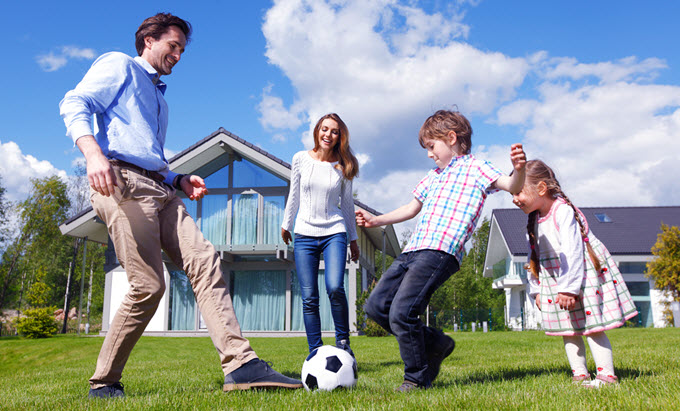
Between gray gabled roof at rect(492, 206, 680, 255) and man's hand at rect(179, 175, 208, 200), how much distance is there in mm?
26277

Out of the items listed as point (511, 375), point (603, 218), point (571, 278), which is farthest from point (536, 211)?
point (603, 218)

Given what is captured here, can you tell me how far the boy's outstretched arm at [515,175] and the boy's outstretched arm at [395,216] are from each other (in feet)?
2.22

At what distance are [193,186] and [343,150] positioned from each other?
1.76 meters

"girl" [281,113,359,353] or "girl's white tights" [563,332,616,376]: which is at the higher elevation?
"girl" [281,113,359,353]

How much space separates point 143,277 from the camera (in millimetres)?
3162

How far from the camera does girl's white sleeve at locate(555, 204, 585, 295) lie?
11.0 feet

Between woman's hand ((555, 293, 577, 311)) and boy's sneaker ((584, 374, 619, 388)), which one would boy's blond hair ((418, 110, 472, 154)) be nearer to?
woman's hand ((555, 293, 577, 311))

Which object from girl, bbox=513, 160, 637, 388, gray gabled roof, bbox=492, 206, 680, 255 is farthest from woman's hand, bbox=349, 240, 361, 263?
gray gabled roof, bbox=492, 206, 680, 255

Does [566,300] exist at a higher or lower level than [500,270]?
lower

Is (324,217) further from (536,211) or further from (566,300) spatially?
(566,300)

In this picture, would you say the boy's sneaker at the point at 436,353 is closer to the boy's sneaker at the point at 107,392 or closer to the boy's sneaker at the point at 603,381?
the boy's sneaker at the point at 603,381

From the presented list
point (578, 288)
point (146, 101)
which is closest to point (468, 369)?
point (578, 288)

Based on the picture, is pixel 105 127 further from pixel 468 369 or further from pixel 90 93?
pixel 468 369

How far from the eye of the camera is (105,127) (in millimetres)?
3238
